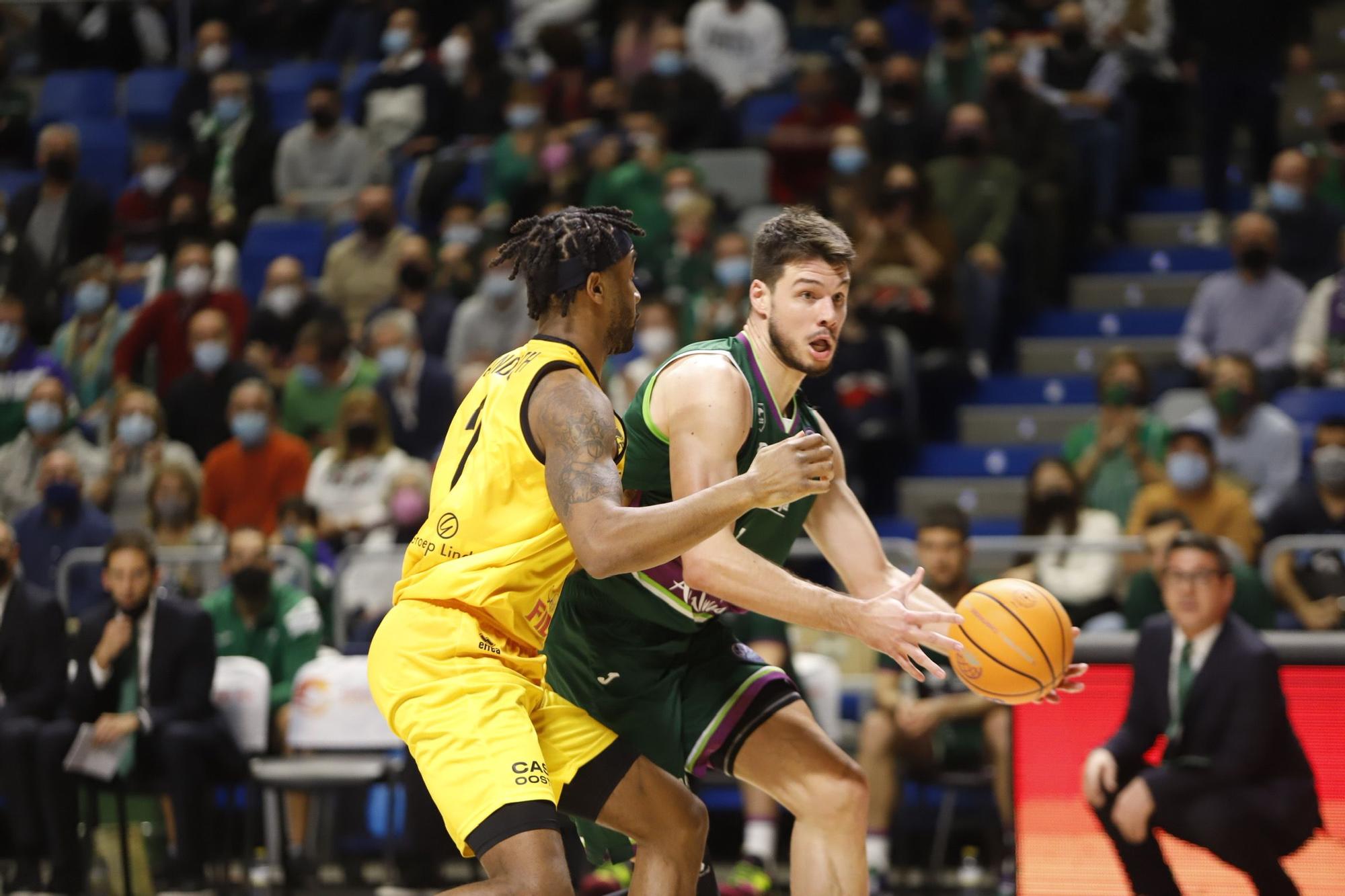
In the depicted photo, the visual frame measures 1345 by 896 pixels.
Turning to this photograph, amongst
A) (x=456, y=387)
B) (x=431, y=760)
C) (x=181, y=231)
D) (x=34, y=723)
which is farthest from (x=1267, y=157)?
(x=431, y=760)

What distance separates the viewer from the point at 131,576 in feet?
28.0

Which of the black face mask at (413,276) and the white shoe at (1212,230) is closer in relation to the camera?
the black face mask at (413,276)

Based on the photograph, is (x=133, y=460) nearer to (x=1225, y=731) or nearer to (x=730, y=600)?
(x=1225, y=731)

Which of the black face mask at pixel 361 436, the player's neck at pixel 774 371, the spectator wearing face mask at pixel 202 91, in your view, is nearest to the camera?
the player's neck at pixel 774 371

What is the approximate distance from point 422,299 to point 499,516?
763cm

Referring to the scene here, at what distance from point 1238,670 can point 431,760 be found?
3.46 m

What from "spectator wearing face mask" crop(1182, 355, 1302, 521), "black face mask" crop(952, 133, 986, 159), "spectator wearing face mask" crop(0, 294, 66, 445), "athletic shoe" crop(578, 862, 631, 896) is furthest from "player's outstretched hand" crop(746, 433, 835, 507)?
"spectator wearing face mask" crop(0, 294, 66, 445)

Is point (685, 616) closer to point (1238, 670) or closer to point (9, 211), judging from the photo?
point (1238, 670)

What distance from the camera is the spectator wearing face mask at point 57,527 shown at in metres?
10.2

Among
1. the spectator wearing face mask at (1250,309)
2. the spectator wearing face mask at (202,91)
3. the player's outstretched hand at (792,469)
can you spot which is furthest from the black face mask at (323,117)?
the player's outstretched hand at (792,469)

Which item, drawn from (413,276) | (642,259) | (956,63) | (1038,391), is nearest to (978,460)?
(1038,391)

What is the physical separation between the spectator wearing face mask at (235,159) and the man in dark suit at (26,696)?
564 cm

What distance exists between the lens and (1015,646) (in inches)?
193

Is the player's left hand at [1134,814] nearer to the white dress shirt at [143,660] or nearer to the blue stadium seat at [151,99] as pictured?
the white dress shirt at [143,660]
